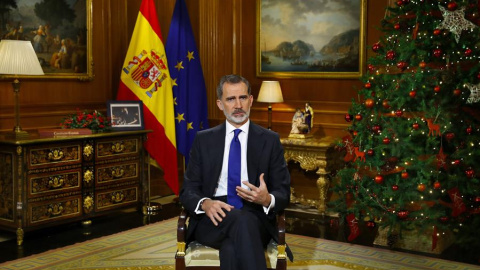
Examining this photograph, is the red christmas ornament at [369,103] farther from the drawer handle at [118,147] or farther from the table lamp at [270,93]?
the drawer handle at [118,147]

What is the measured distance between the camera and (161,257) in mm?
5609

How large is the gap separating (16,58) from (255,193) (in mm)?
3240

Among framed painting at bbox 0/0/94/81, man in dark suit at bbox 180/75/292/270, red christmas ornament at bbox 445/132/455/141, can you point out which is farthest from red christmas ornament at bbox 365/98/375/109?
framed painting at bbox 0/0/94/81

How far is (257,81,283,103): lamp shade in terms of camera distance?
7695 millimetres

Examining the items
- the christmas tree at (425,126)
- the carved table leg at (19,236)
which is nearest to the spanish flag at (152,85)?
the carved table leg at (19,236)

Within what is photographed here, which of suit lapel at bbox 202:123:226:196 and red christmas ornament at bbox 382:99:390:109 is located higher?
red christmas ornament at bbox 382:99:390:109

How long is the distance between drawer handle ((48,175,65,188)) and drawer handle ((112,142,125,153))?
0.75 meters

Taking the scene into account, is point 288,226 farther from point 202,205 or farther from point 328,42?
point 202,205

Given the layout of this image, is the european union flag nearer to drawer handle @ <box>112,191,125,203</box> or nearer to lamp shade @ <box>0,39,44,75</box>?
drawer handle @ <box>112,191,125,203</box>

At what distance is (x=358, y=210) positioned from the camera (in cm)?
604

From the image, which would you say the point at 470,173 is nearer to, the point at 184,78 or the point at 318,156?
the point at 318,156

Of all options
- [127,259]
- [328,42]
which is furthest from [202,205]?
[328,42]

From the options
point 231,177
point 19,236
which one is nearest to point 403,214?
point 231,177

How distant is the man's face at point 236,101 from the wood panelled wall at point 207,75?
3370mm
